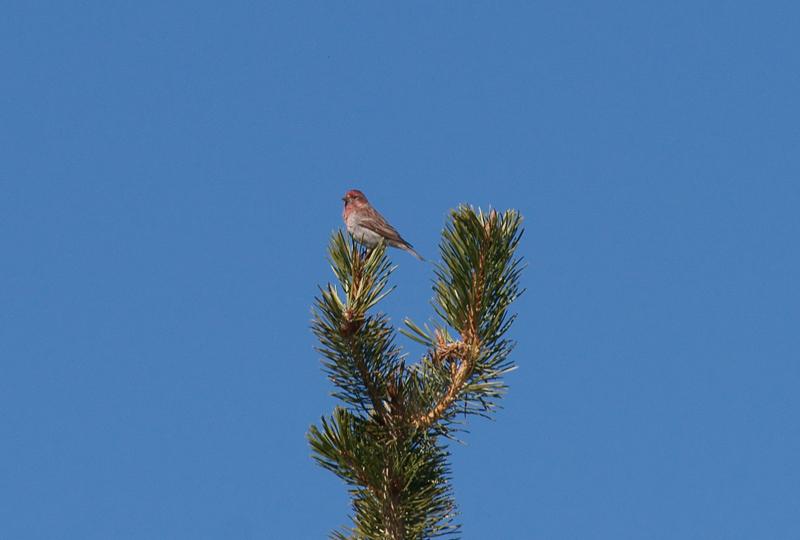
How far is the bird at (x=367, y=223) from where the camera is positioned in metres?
10.3

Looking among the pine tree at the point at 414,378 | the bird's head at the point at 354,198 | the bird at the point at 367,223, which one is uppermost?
the bird's head at the point at 354,198

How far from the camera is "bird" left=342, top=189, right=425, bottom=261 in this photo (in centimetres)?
1033

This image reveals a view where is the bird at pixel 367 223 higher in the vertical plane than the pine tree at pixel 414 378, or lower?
higher

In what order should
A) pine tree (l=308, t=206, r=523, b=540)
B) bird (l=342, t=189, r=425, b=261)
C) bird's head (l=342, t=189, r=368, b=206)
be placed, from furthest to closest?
1. bird's head (l=342, t=189, r=368, b=206)
2. bird (l=342, t=189, r=425, b=261)
3. pine tree (l=308, t=206, r=523, b=540)

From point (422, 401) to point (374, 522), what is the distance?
50 cm

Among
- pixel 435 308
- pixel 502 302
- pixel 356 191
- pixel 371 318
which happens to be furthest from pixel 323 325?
pixel 356 191

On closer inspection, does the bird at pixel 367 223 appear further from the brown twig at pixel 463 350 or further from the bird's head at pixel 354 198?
the brown twig at pixel 463 350

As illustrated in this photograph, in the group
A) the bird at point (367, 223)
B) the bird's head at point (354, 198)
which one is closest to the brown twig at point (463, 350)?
the bird at point (367, 223)

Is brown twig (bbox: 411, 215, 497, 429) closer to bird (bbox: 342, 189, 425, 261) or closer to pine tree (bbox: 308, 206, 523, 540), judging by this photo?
pine tree (bbox: 308, 206, 523, 540)

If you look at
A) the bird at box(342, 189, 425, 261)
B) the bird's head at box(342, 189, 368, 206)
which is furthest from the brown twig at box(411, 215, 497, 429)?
the bird's head at box(342, 189, 368, 206)

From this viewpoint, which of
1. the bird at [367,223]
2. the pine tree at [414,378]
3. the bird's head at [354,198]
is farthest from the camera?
the bird's head at [354,198]

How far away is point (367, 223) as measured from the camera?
1038 centimetres

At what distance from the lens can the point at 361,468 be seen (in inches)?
148

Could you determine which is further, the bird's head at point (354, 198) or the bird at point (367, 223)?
the bird's head at point (354, 198)
